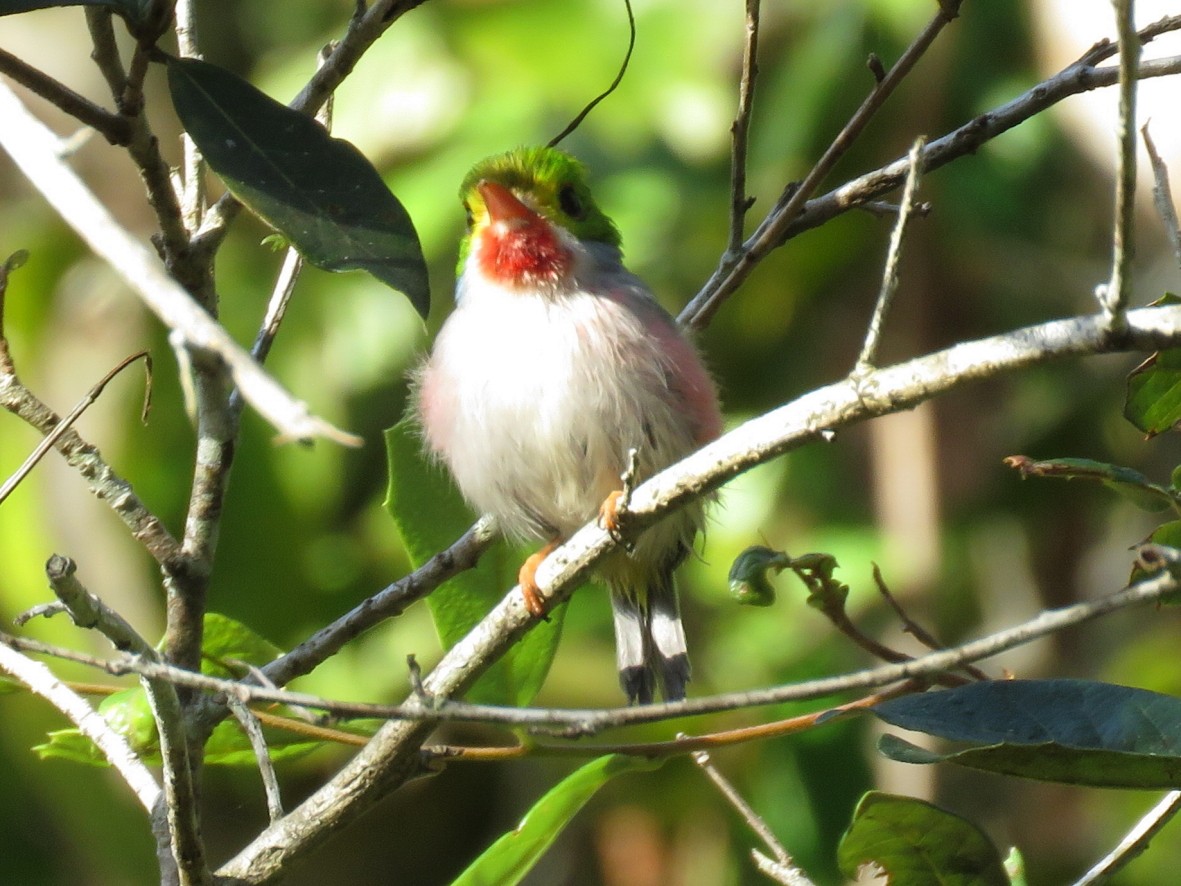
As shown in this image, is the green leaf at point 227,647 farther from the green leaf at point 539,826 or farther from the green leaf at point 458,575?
Answer: the green leaf at point 539,826

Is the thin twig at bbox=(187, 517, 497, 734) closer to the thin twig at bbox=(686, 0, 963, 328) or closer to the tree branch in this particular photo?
the tree branch

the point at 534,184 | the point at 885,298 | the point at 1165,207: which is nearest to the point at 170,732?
the point at 885,298

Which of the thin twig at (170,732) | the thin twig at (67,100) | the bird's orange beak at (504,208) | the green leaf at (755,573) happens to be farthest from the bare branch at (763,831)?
the bird's orange beak at (504,208)

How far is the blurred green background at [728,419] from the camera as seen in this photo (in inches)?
175

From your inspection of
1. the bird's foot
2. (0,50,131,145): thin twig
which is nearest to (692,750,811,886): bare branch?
the bird's foot

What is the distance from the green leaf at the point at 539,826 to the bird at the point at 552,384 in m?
0.56

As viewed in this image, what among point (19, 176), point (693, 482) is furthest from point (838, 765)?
point (19, 176)

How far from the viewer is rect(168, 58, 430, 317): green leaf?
1758 millimetres

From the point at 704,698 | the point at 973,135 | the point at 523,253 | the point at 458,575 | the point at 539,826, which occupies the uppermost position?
the point at 523,253

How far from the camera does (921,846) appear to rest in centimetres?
189

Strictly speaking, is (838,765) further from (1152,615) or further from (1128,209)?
(1128,209)

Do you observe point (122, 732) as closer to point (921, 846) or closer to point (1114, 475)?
point (921, 846)

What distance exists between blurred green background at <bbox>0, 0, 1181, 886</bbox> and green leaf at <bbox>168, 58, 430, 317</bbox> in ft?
8.31

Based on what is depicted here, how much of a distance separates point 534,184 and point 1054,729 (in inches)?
73.5
